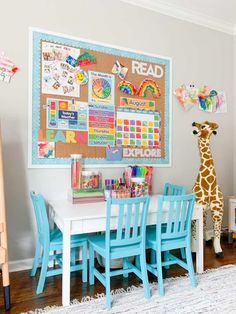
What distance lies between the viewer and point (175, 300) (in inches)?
71.9

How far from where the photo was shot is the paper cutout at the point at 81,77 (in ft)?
8.29

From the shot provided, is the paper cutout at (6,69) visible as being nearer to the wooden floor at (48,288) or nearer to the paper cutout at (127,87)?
the paper cutout at (127,87)

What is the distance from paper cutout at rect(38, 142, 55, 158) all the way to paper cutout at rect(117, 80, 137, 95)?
95 centimetres

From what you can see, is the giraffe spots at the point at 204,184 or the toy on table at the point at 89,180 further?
the giraffe spots at the point at 204,184

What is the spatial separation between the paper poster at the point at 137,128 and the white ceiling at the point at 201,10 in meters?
1.22

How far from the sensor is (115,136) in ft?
8.86

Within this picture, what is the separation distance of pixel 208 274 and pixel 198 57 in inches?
98.2

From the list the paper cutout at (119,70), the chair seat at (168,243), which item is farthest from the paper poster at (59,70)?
the chair seat at (168,243)

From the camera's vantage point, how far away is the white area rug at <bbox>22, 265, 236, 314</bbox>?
1705 mm

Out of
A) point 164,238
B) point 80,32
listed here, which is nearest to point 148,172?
point 164,238

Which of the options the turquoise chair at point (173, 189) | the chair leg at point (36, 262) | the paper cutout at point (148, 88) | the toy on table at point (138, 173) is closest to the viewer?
the chair leg at point (36, 262)

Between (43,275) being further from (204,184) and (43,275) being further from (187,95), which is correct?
(187,95)

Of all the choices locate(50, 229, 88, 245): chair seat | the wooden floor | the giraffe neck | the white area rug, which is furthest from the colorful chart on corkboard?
the white area rug

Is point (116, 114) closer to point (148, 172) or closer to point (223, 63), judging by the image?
point (148, 172)
